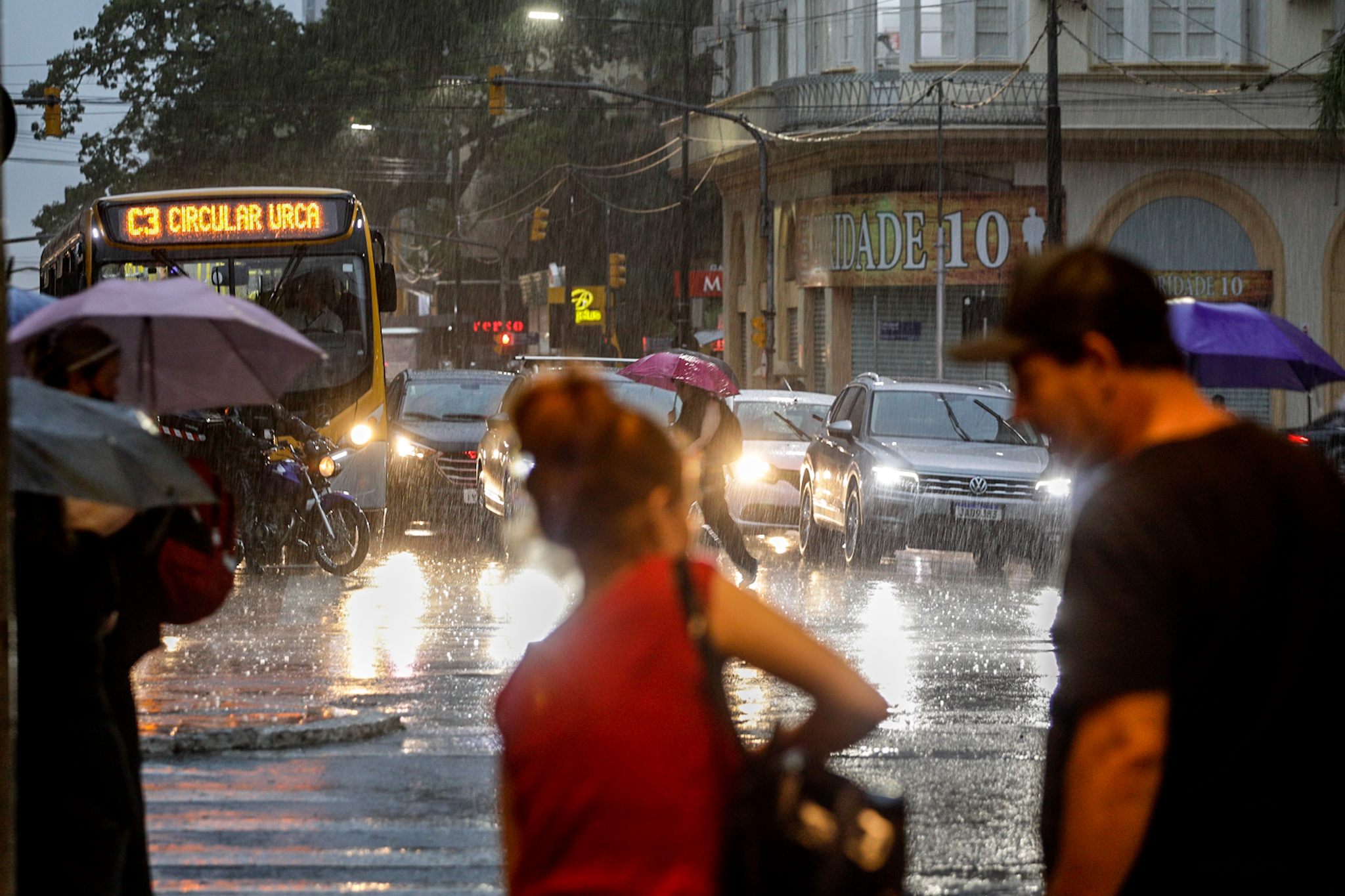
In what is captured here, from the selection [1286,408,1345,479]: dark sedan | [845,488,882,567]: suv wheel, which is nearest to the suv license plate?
[845,488,882,567]: suv wheel

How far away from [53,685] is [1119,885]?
2287 millimetres

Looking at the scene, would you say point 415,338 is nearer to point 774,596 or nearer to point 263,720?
point 774,596

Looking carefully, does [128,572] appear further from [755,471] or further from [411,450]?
[411,450]

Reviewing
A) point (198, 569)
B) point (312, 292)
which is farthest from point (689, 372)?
point (198, 569)

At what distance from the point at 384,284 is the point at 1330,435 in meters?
8.68

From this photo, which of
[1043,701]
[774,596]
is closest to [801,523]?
[774,596]

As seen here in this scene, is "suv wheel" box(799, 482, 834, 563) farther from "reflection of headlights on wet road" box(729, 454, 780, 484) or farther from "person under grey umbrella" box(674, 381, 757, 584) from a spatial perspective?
"person under grey umbrella" box(674, 381, 757, 584)

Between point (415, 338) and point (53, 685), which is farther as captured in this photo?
point (415, 338)

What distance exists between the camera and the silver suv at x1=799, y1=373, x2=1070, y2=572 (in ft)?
54.4

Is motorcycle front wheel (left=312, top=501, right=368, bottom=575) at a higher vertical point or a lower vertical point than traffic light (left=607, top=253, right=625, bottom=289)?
lower

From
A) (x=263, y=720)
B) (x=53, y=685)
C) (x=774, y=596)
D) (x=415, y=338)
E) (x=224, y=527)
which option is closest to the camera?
(x=53, y=685)

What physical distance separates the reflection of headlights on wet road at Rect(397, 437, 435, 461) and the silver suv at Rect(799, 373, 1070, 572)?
517 centimetres

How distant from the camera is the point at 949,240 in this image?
39094 mm

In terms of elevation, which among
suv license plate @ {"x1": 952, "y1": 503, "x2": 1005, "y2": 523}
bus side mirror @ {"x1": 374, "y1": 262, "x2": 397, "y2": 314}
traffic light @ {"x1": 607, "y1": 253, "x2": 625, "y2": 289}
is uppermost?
traffic light @ {"x1": 607, "y1": 253, "x2": 625, "y2": 289}
